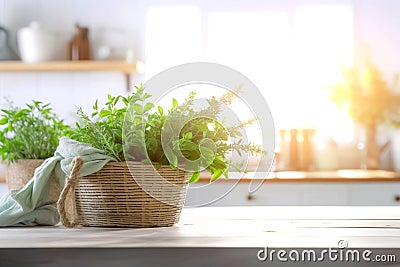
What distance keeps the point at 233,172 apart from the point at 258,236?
21 centimetres

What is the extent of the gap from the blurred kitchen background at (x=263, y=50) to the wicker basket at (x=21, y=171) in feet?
8.78

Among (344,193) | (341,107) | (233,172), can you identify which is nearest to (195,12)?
(341,107)

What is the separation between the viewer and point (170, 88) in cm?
140

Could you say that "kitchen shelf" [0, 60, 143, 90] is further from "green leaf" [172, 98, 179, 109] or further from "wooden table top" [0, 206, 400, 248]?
"green leaf" [172, 98, 179, 109]

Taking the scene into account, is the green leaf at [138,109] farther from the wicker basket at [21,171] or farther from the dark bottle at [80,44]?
the dark bottle at [80,44]

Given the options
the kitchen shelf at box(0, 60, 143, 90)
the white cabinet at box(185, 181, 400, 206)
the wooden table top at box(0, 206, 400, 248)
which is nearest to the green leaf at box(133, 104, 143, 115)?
the wooden table top at box(0, 206, 400, 248)

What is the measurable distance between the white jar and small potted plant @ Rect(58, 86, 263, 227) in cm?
295

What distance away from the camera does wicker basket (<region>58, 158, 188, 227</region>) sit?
1.38 metres

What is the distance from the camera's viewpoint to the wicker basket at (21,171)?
1.70 m

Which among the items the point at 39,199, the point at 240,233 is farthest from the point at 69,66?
the point at 240,233

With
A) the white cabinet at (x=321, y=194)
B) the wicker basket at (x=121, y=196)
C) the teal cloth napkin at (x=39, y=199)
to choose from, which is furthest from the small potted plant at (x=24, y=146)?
the white cabinet at (x=321, y=194)

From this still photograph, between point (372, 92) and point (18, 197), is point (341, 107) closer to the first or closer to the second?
point (372, 92)

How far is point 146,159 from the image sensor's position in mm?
1379

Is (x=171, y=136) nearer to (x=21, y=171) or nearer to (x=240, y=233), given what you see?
(x=240, y=233)
